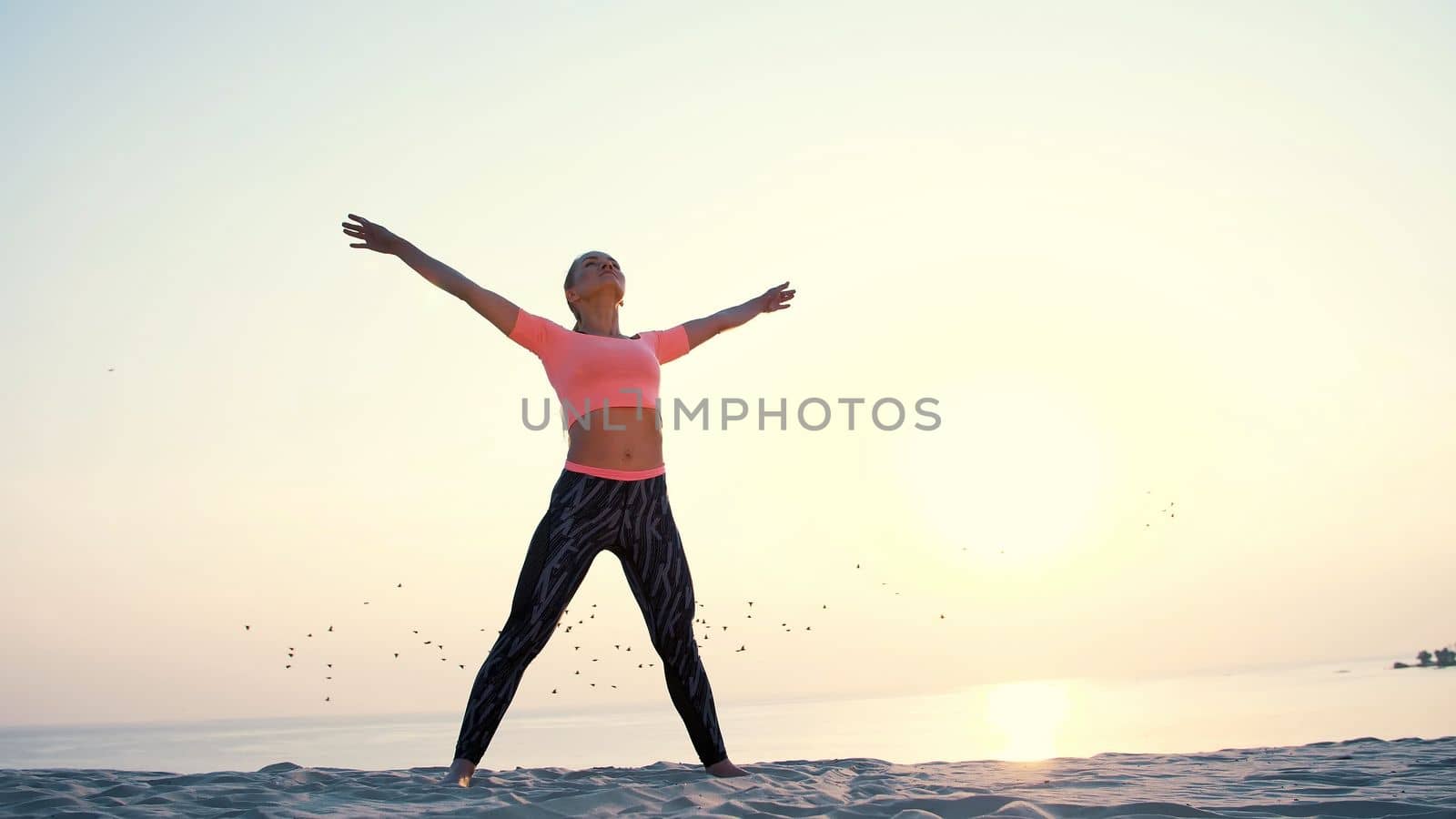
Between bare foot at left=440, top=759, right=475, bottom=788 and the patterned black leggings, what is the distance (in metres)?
0.04

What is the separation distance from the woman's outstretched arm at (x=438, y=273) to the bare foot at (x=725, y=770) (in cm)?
237

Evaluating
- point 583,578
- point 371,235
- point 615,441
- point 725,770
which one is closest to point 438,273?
point 371,235

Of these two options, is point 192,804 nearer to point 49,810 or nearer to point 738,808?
point 49,810

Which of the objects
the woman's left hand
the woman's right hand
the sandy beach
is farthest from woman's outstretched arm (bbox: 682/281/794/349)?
the sandy beach

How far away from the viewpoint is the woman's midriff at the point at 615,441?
5.50 m

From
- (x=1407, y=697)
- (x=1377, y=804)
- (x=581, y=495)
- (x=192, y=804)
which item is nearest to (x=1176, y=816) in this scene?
(x=1377, y=804)

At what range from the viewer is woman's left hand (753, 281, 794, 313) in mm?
6703

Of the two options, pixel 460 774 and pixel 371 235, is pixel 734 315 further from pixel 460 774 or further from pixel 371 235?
pixel 460 774

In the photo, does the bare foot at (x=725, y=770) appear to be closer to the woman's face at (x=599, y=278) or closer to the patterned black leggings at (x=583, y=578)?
the patterned black leggings at (x=583, y=578)

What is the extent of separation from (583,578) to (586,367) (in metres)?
1.03

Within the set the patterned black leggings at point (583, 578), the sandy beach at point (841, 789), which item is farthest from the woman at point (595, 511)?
the sandy beach at point (841, 789)

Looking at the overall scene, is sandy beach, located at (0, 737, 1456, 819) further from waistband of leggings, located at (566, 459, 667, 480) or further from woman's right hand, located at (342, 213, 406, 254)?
woman's right hand, located at (342, 213, 406, 254)

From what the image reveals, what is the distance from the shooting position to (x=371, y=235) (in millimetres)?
5340

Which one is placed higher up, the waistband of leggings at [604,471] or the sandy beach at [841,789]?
the waistband of leggings at [604,471]
